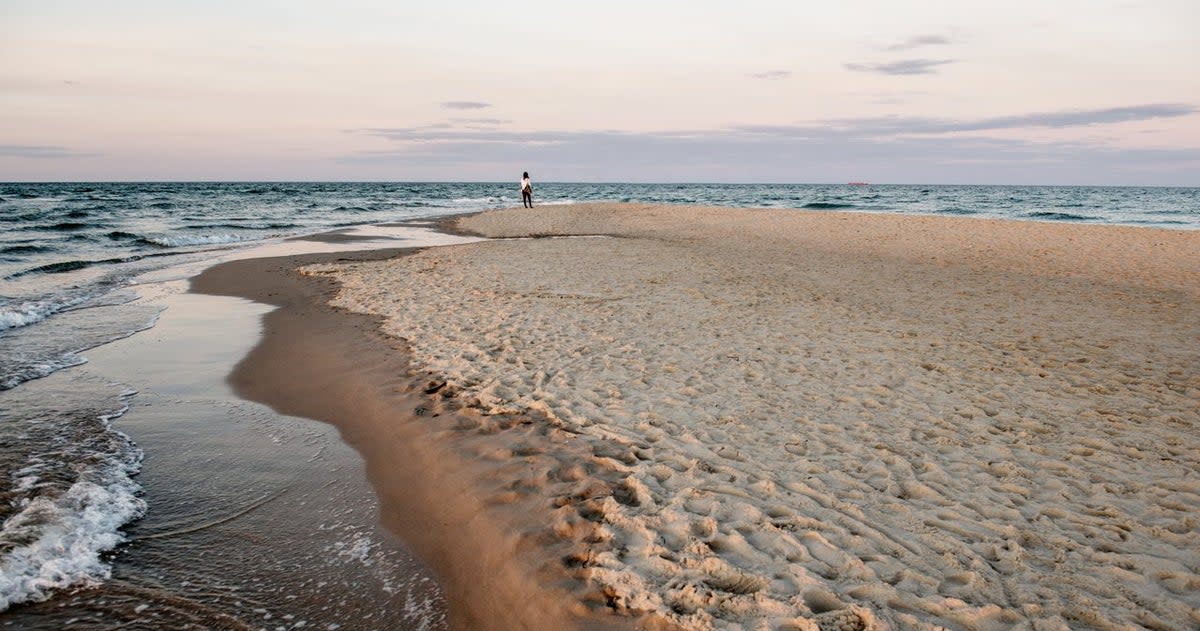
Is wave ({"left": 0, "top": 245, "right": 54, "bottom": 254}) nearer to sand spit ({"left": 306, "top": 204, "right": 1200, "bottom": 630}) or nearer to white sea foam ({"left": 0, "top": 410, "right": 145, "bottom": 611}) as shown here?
sand spit ({"left": 306, "top": 204, "right": 1200, "bottom": 630})

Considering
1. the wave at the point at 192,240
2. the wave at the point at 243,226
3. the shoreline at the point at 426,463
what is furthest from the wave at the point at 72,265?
the wave at the point at 243,226

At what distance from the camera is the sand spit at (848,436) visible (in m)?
3.86

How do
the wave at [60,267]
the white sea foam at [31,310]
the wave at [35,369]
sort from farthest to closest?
1. the wave at [60,267]
2. the white sea foam at [31,310]
3. the wave at [35,369]

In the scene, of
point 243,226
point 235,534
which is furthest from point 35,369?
point 243,226

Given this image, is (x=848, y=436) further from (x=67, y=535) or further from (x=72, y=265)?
(x=72, y=265)

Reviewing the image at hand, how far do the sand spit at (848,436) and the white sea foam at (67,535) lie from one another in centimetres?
276

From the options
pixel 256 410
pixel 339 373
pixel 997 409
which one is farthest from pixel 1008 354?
pixel 256 410

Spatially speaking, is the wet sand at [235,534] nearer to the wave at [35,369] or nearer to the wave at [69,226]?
the wave at [35,369]

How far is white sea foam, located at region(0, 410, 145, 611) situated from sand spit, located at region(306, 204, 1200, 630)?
2762 mm

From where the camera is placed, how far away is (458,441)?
6215 mm

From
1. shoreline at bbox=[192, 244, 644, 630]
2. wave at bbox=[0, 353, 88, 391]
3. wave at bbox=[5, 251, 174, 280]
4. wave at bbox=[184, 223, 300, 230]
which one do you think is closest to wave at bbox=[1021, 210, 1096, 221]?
wave at bbox=[184, 223, 300, 230]

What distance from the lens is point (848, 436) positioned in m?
5.92

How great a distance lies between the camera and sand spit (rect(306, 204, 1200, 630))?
12.7 feet

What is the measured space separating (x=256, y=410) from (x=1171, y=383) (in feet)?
33.7
